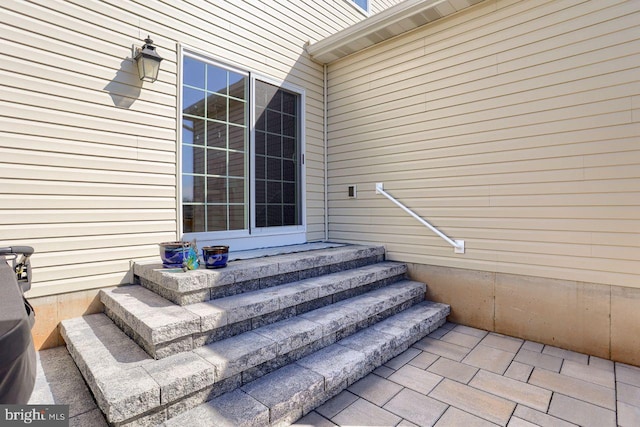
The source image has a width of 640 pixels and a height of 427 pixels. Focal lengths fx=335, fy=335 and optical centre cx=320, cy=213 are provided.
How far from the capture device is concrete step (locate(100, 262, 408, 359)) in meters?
2.02

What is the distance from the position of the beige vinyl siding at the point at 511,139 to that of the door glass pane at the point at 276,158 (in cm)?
82

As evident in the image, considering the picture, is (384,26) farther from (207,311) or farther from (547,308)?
(207,311)

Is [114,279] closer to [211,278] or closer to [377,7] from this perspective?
[211,278]

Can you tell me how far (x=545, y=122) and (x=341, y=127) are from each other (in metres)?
2.32

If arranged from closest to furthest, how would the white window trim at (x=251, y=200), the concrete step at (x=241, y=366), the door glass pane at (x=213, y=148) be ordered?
the concrete step at (x=241, y=366)
the white window trim at (x=251, y=200)
the door glass pane at (x=213, y=148)

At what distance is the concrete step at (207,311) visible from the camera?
2018 mm

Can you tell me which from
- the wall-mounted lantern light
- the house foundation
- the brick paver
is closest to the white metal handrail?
the house foundation

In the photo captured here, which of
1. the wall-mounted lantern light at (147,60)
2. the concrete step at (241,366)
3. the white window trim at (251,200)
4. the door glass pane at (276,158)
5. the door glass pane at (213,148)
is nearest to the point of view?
the concrete step at (241,366)

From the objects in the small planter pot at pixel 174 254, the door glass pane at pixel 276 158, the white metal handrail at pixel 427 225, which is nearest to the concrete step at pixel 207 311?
the small planter pot at pixel 174 254

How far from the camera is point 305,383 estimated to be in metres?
2.03

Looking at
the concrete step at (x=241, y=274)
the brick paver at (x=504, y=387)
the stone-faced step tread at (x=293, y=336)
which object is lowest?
the brick paver at (x=504, y=387)

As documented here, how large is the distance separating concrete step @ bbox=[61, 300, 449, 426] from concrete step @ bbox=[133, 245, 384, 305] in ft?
1.32

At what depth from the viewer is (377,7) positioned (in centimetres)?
602

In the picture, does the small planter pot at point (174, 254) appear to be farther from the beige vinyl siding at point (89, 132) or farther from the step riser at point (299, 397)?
the step riser at point (299, 397)
